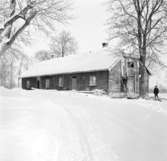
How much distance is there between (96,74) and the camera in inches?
1164

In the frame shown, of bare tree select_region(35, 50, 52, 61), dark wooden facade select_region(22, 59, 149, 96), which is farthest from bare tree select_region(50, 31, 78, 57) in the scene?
dark wooden facade select_region(22, 59, 149, 96)

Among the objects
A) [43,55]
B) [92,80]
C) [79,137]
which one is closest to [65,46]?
[43,55]

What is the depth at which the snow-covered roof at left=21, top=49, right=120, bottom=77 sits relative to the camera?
1143 inches

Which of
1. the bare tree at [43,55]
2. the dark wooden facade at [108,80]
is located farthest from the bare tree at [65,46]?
the dark wooden facade at [108,80]

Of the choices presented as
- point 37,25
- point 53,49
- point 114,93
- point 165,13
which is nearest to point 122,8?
point 165,13

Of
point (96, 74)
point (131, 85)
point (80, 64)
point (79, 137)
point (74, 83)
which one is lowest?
point (79, 137)

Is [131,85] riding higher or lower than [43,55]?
lower

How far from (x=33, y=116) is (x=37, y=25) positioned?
11.8m

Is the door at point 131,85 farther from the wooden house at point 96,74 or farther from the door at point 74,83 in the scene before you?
the door at point 74,83

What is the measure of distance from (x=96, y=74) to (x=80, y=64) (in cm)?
419

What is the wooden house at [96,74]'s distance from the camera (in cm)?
2872

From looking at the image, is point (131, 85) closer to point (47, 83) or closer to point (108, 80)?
point (108, 80)

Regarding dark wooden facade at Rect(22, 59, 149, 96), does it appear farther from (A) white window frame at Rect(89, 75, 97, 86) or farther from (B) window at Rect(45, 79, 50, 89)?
(B) window at Rect(45, 79, 50, 89)

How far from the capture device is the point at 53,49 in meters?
58.3
